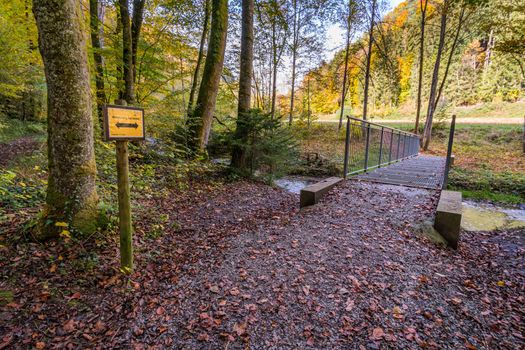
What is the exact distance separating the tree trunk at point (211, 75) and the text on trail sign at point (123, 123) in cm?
418

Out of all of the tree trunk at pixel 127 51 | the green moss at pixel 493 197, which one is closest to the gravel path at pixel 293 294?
the green moss at pixel 493 197

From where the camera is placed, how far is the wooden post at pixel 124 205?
7.36 feet

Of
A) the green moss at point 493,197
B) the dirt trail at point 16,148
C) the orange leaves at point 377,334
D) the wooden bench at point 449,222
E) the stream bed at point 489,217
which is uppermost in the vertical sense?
the dirt trail at point 16,148

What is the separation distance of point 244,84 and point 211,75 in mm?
855

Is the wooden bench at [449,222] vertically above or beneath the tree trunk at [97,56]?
beneath

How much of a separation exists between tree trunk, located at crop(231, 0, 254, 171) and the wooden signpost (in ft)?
13.2

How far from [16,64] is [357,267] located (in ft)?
32.3

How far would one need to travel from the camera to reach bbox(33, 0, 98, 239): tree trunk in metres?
2.42

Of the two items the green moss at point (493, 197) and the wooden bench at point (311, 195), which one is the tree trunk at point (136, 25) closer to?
the wooden bench at point (311, 195)

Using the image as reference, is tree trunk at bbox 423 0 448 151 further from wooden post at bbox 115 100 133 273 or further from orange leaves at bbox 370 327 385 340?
wooden post at bbox 115 100 133 273

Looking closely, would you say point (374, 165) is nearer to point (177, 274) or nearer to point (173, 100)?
point (177, 274)

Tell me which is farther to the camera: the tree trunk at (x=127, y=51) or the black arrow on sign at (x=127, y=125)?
the tree trunk at (x=127, y=51)

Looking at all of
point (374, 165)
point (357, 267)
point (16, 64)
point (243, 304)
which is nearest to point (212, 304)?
point (243, 304)

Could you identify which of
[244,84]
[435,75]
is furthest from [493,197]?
[435,75]
